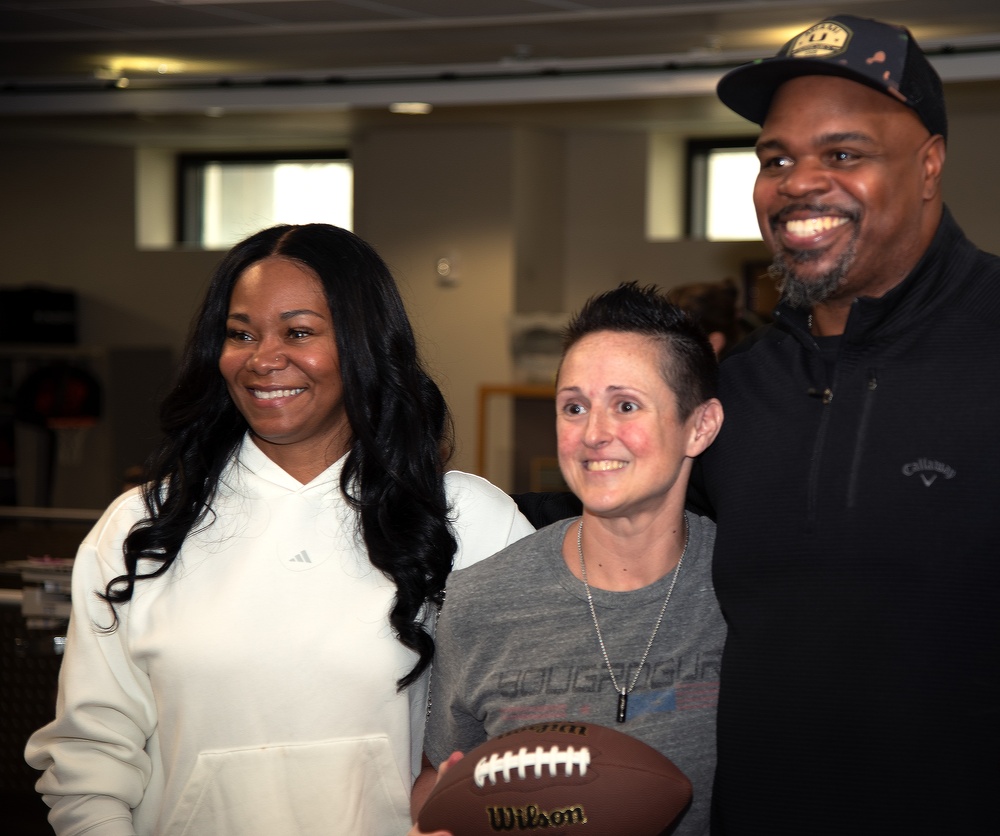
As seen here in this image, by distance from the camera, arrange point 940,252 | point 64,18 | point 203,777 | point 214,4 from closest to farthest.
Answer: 1. point 940,252
2. point 203,777
3. point 214,4
4. point 64,18

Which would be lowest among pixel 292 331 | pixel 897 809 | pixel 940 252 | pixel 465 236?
pixel 897 809

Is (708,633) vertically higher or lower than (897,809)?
higher

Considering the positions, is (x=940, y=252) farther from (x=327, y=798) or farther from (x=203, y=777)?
(x=203, y=777)

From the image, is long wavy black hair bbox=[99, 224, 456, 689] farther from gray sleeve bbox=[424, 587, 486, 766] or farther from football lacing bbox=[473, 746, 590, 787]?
football lacing bbox=[473, 746, 590, 787]

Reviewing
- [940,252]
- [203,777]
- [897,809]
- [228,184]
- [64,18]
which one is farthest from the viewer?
[228,184]

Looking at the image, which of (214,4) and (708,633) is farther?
(214,4)

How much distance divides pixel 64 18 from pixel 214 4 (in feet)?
2.44

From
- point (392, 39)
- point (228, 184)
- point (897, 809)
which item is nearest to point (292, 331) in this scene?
point (897, 809)

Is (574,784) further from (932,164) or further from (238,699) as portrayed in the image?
(932,164)

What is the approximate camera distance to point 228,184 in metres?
8.55

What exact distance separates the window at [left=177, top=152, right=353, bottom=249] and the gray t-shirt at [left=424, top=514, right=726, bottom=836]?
Answer: 6890 millimetres

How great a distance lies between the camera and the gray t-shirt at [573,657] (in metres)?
1.56

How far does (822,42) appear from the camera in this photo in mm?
1591

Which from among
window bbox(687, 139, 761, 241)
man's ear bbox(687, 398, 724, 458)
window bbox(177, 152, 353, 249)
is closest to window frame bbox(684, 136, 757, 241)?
window bbox(687, 139, 761, 241)
